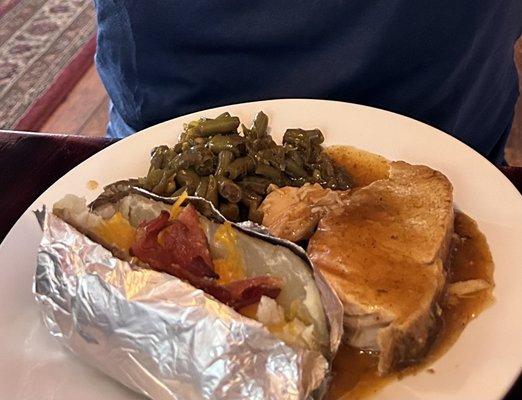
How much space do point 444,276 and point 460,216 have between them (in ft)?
0.59

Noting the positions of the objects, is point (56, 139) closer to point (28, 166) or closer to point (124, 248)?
point (28, 166)

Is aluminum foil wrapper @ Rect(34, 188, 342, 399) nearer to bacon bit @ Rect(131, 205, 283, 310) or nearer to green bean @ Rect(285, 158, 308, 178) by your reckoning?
bacon bit @ Rect(131, 205, 283, 310)

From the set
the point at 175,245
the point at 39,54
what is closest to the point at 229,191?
the point at 175,245

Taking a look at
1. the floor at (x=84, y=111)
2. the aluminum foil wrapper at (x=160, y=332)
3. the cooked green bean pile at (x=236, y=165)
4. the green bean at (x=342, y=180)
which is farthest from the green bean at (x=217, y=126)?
the floor at (x=84, y=111)

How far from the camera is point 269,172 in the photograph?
5.00 ft

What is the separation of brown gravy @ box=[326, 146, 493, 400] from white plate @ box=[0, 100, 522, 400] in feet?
0.05

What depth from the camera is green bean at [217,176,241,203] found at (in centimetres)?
146

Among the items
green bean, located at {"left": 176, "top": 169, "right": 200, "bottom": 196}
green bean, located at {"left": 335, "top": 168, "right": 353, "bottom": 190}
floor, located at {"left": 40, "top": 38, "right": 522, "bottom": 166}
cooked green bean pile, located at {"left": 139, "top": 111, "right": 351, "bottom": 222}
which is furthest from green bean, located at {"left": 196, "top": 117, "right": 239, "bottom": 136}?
floor, located at {"left": 40, "top": 38, "right": 522, "bottom": 166}

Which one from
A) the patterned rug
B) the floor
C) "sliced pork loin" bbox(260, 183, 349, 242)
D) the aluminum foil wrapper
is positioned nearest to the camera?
the aluminum foil wrapper

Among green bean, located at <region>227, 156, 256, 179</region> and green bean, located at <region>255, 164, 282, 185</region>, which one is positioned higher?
green bean, located at <region>227, 156, 256, 179</region>

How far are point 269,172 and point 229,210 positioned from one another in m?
0.13

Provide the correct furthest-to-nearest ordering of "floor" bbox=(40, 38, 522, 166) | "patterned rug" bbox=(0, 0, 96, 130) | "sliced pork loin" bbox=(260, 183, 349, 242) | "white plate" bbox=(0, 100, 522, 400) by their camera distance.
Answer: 1. "patterned rug" bbox=(0, 0, 96, 130)
2. "floor" bbox=(40, 38, 522, 166)
3. "sliced pork loin" bbox=(260, 183, 349, 242)
4. "white plate" bbox=(0, 100, 522, 400)

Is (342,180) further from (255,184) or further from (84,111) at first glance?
(84,111)

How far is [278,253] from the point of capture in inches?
44.8
